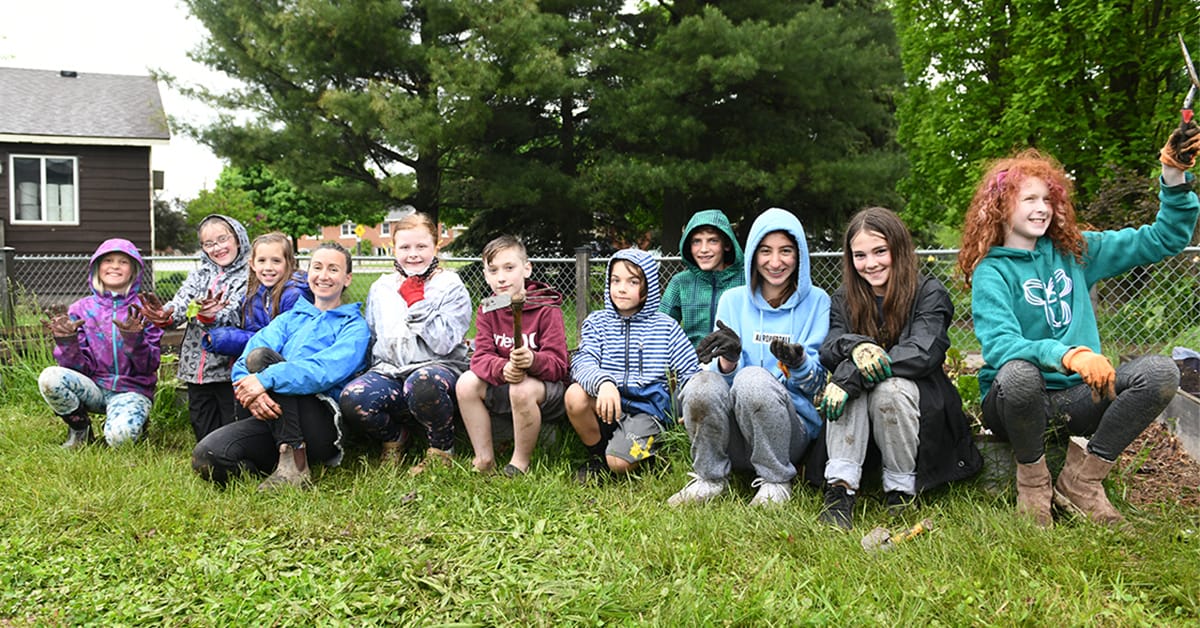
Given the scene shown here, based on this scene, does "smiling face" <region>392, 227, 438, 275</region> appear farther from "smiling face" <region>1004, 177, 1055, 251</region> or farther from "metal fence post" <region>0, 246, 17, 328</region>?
"metal fence post" <region>0, 246, 17, 328</region>

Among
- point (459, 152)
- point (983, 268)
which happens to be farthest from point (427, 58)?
point (983, 268)

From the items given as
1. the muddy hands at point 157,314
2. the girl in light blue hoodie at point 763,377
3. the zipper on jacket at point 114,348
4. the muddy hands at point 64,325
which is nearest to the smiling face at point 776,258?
the girl in light blue hoodie at point 763,377

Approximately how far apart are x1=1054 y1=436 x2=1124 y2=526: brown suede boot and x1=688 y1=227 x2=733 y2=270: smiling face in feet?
5.63

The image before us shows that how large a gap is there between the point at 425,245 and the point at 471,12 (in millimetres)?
7875

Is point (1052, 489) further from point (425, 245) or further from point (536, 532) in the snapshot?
point (425, 245)

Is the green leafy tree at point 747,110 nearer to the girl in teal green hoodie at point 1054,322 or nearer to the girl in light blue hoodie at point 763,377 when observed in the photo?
the girl in light blue hoodie at point 763,377

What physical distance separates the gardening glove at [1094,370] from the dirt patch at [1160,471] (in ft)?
2.47

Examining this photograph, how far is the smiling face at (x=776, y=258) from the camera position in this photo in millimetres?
3283

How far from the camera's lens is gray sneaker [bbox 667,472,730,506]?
3100mm

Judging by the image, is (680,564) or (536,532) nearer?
(680,564)

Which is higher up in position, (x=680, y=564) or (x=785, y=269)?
(x=785, y=269)

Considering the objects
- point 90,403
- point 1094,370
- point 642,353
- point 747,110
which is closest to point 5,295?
point 90,403

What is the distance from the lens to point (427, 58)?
36.1ft

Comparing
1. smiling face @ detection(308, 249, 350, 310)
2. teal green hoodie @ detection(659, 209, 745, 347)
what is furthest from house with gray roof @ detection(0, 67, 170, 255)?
teal green hoodie @ detection(659, 209, 745, 347)
